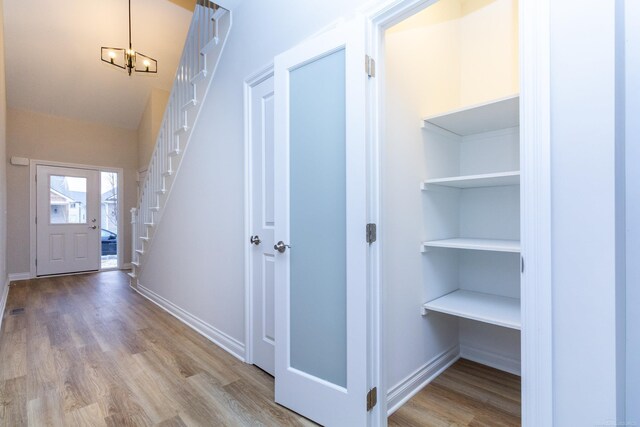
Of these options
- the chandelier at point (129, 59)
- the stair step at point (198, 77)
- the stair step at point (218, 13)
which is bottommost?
the stair step at point (198, 77)

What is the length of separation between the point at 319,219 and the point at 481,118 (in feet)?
4.33

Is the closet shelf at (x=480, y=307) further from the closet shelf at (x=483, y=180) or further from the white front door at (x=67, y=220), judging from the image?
the white front door at (x=67, y=220)

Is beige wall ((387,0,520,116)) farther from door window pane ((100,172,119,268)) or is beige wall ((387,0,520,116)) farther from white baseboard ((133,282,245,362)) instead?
door window pane ((100,172,119,268))

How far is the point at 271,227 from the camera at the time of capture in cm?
207

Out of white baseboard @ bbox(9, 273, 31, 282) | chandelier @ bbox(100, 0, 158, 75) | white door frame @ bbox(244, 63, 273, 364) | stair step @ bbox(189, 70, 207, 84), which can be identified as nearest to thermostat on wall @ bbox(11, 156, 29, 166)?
white baseboard @ bbox(9, 273, 31, 282)

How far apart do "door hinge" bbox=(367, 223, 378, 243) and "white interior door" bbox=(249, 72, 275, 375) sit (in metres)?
0.82

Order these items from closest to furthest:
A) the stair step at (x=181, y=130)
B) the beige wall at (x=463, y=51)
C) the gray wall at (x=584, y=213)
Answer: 1. the gray wall at (x=584, y=213)
2. the beige wall at (x=463, y=51)
3. the stair step at (x=181, y=130)

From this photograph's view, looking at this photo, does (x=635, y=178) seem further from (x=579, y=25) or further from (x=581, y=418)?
(x=581, y=418)

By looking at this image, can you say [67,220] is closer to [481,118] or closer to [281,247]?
[281,247]

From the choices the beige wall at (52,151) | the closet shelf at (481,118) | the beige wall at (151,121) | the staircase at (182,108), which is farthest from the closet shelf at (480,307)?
the beige wall at (52,151)

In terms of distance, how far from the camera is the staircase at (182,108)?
279 cm

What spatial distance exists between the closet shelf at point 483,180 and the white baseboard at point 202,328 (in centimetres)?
187

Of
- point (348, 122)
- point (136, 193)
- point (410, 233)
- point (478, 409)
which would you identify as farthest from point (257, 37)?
point (136, 193)

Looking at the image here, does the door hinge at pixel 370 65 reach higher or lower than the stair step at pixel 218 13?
lower
